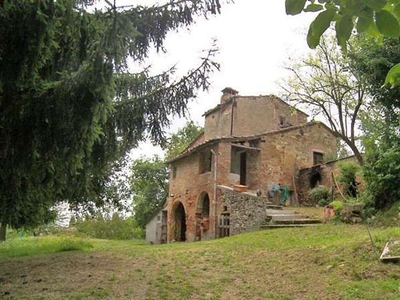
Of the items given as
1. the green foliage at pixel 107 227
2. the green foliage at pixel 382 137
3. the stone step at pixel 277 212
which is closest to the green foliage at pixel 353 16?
the green foliage at pixel 382 137

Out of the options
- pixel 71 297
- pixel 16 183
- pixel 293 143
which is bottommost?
pixel 71 297

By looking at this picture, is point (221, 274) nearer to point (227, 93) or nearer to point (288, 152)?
point (288, 152)

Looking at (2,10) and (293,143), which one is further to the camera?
(293,143)

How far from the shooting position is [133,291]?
7023 millimetres

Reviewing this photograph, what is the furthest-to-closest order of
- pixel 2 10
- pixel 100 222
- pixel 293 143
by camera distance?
pixel 100 222
pixel 293 143
pixel 2 10

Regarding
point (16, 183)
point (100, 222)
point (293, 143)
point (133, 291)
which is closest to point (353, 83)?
point (293, 143)

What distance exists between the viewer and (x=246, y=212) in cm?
1728

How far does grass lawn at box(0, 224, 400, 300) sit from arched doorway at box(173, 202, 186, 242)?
1228 cm

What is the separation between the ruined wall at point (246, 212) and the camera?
17000 mm

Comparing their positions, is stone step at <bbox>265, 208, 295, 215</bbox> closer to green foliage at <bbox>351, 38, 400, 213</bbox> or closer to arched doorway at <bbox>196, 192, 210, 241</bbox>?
arched doorway at <bbox>196, 192, 210, 241</bbox>

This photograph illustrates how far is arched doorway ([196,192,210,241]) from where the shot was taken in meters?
19.6

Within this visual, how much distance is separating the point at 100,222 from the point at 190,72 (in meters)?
26.8

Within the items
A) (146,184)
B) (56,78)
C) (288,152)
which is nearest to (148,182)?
(146,184)

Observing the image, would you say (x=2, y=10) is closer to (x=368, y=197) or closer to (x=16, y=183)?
(x=16, y=183)
